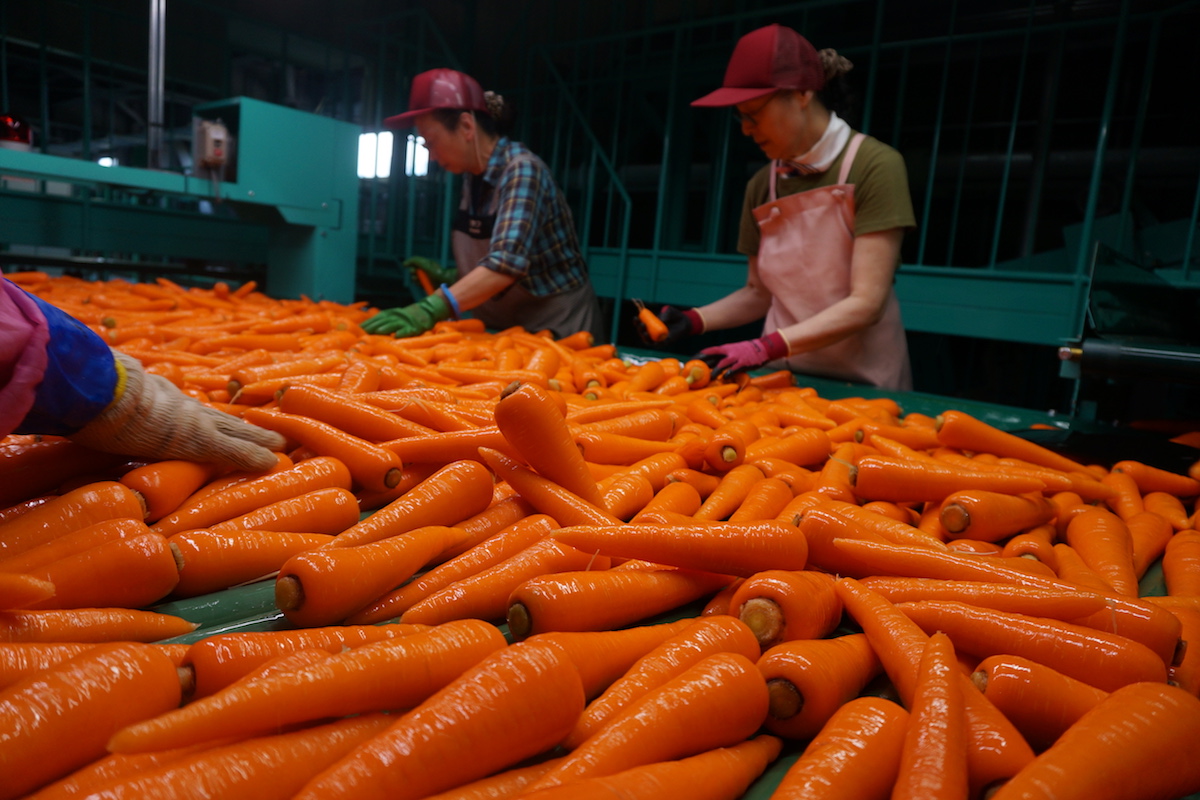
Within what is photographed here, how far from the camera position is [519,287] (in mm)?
4262

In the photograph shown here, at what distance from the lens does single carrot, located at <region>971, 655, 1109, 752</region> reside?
869 mm

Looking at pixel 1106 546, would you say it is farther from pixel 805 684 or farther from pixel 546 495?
pixel 546 495

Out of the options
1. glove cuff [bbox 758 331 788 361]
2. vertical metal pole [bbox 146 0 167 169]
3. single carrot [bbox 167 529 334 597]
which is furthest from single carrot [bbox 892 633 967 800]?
vertical metal pole [bbox 146 0 167 169]

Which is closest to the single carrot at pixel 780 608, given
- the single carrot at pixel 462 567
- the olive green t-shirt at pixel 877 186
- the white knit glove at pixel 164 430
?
the single carrot at pixel 462 567

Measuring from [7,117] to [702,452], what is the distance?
422 centimetres

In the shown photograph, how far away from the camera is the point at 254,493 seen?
1394 millimetres

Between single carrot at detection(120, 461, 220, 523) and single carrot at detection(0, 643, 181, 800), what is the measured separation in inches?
23.9

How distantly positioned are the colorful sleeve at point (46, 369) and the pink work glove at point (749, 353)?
2.09 meters

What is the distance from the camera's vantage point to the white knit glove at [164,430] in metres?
1.30

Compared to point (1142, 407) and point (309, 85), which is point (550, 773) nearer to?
point (1142, 407)

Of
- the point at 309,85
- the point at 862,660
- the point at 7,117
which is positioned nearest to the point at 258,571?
the point at 862,660

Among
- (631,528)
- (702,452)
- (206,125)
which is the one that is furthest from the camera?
(206,125)

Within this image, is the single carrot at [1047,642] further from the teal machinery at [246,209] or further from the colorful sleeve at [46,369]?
the teal machinery at [246,209]

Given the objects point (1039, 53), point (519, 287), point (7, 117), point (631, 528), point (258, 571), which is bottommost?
point (258, 571)
